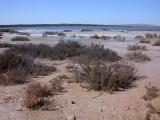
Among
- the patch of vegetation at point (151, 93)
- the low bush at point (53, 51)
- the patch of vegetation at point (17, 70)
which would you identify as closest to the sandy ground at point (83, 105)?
the patch of vegetation at point (151, 93)

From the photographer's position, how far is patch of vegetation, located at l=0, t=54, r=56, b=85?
1005 cm

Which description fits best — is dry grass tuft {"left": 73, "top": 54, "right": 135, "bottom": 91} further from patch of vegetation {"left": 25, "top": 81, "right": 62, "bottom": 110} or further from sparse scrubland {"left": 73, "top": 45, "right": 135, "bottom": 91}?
patch of vegetation {"left": 25, "top": 81, "right": 62, "bottom": 110}

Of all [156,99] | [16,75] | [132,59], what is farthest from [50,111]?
[132,59]

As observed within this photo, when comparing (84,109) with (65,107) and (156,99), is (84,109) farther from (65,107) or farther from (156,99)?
(156,99)

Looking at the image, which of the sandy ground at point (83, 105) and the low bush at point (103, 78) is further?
the low bush at point (103, 78)

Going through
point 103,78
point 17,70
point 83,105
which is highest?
point 103,78

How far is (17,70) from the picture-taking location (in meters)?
10.8

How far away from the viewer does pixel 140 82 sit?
10062 mm

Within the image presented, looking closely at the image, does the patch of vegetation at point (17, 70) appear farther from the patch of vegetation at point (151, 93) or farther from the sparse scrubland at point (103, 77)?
the patch of vegetation at point (151, 93)

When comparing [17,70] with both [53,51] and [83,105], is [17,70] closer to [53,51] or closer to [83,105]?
[83,105]

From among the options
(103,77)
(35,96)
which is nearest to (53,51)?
(103,77)

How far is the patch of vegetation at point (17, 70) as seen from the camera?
33.0 ft

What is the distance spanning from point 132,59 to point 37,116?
29.3 ft

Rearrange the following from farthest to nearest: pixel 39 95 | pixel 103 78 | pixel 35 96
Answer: pixel 103 78, pixel 39 95, pixel 35 96
